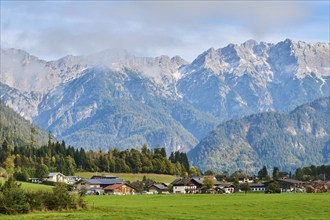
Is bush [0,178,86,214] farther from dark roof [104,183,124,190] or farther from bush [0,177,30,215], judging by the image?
dark roof [104,183,124,190]

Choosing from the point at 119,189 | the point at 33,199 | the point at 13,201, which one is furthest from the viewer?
the point at 119,189

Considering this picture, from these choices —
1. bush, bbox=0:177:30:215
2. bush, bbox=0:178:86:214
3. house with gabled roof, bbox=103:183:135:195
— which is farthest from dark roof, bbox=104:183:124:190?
bush, bbox=0:177:30:215

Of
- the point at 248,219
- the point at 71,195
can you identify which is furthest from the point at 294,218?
the point at 71,195

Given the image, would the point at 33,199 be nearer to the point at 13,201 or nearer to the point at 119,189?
the point at 13,201

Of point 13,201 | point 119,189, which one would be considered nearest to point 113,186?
point 119,189

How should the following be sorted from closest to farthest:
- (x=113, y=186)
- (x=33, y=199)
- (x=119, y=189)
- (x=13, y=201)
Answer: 1. (x=13, y=201)
2. (x=33, y=199)
3. (x=119, y=189)
4. (x=113, y=186)

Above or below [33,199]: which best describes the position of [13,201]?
below

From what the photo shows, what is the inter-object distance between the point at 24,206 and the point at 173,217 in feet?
58.9

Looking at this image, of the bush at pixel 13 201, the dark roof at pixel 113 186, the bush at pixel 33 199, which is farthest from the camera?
the dark roof at pixel 113 186

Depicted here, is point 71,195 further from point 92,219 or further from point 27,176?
point 27,176

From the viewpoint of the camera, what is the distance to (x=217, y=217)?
7269cm

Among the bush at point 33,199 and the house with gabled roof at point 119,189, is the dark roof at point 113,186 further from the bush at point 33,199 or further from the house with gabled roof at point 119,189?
the bush at point 33,199

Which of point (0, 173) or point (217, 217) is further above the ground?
point (0, 173)

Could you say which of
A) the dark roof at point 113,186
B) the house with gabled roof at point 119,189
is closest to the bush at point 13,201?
the house with gabled roof at point 119,189
